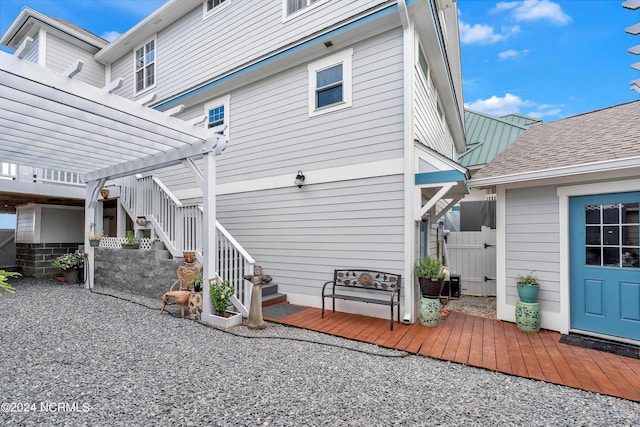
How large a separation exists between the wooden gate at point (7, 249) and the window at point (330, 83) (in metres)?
12.9

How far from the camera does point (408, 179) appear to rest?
190 inches

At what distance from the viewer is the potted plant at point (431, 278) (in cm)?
463

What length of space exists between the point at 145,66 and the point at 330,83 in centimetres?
683

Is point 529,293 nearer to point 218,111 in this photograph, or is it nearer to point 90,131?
point 90,131

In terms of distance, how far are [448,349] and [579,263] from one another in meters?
2.39

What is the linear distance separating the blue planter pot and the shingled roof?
1.68 metres

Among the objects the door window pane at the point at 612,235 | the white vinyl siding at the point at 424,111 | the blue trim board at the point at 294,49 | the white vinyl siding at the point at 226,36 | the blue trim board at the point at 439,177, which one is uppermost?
the white vinyl siding at the point at 226,36

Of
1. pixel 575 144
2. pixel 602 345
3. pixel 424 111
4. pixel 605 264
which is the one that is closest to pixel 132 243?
pixel 424 111

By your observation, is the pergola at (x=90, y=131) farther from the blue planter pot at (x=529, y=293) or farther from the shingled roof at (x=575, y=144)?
the blue planter pot at (x=529, y=293)

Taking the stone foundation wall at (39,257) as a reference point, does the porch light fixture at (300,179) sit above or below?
above

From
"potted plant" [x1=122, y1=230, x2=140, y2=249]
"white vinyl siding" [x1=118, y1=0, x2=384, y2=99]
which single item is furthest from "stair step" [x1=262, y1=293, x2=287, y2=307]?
"white vinyl siding" [x1=118, y1=0, x2=384, y2=99]

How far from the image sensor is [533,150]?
529cm

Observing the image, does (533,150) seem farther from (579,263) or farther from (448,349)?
(448,349)

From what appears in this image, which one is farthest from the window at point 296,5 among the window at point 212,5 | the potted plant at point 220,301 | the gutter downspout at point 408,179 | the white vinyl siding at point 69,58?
the white vinyl siding at point 69,58
